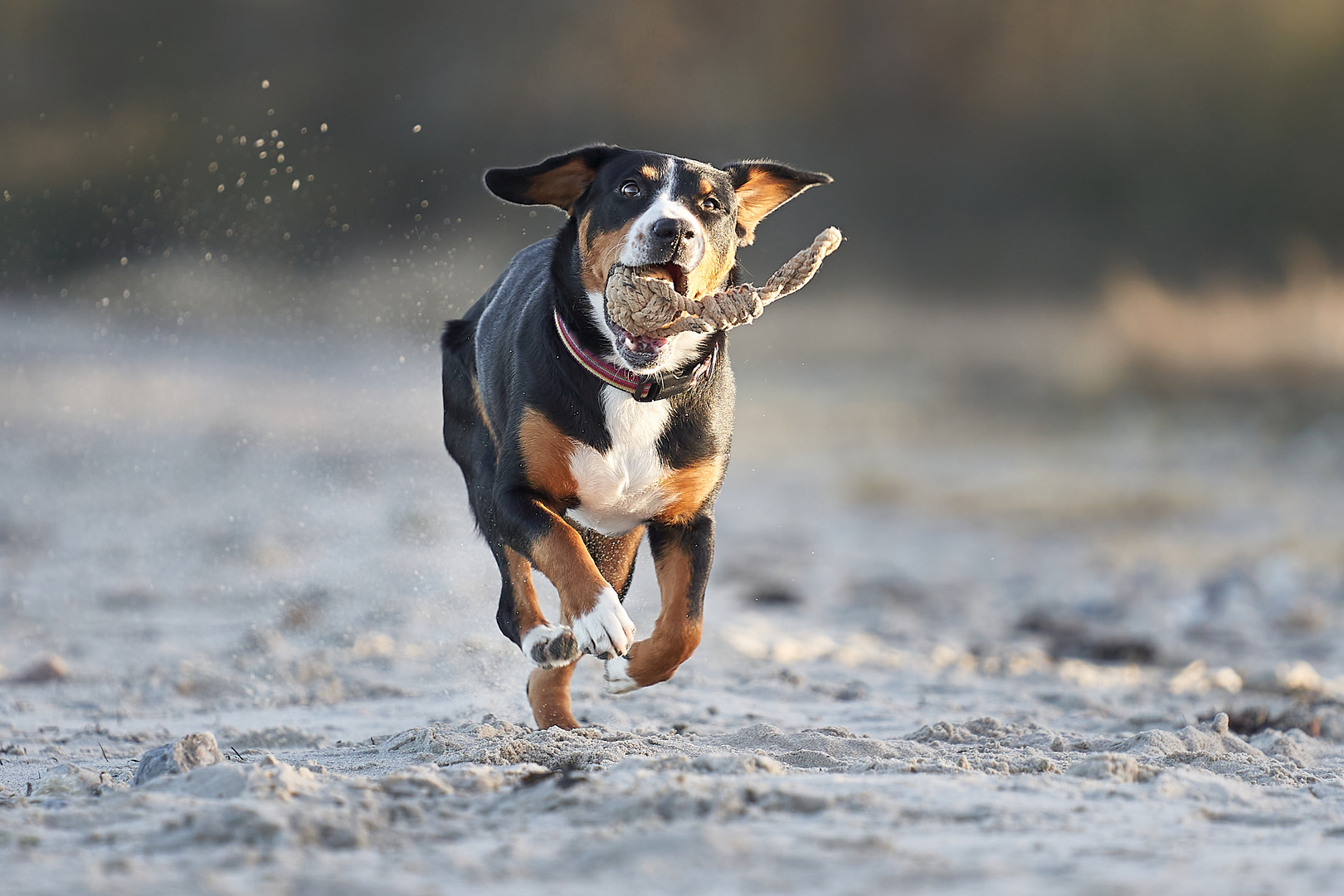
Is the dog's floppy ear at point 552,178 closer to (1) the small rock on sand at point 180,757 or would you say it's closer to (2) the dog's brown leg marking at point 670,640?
(2) the dog's brown leg marking at point 670,640

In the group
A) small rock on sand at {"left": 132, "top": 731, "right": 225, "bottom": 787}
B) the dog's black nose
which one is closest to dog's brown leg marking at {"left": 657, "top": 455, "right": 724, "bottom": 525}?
the dog's black nose

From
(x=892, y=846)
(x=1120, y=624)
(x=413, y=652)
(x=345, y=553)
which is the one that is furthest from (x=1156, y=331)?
(x=892, y=846)

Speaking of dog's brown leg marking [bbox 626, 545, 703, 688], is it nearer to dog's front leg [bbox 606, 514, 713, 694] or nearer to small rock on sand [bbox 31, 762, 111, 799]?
dog's front leg [bbox 606, 514, 713, 694]

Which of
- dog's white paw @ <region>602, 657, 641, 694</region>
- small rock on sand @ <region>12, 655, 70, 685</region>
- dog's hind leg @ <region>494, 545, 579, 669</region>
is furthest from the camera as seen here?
small rock on sand @ <region>12, 655, 70, 685</region>

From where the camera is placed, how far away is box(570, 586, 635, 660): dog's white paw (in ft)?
12.9

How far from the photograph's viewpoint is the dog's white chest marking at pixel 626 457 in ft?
14.2

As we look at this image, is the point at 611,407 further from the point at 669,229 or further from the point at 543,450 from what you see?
the point at 669,229

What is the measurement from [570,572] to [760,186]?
160 cm

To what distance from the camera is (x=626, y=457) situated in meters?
4.32

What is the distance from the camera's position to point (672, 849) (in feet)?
8.56

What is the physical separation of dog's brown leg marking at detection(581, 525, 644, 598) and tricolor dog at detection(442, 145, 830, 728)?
0.69ft

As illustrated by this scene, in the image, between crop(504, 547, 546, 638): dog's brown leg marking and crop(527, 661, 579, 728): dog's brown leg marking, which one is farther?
crop(527, 661, 579, 728): dog's brown leg marking

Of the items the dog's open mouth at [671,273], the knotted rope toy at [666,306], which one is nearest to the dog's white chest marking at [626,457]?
the knotted rope toy at [666,306]

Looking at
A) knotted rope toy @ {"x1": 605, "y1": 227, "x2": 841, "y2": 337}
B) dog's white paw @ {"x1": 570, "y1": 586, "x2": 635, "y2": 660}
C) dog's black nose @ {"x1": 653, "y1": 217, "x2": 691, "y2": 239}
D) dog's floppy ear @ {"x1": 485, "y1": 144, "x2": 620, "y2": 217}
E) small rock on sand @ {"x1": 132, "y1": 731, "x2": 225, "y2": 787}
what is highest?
dog's floppy ear @ {"x1": 485, "y1": 144, "x2": 620, "y2": 217}
